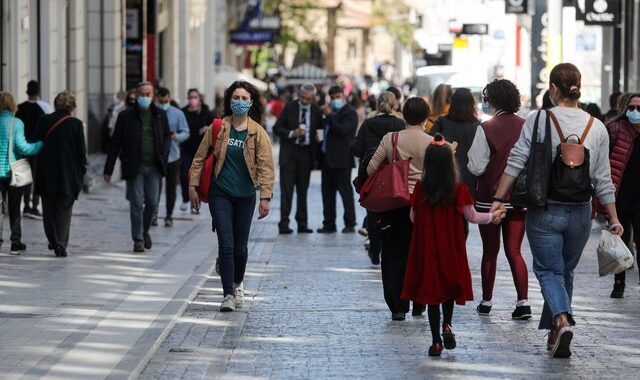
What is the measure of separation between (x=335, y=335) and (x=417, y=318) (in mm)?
1112

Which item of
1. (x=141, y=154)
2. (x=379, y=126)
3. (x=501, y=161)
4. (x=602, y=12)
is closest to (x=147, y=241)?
(x=141, y=154)

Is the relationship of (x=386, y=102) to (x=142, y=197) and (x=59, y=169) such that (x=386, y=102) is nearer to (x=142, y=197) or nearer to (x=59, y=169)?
(x=142, y=197)

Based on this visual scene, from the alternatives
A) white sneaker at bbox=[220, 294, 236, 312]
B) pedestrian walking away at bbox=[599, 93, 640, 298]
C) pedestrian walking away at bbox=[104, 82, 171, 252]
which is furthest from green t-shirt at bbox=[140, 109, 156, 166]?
pedestrian walking away at bbox=[599, 93, 640, 298]

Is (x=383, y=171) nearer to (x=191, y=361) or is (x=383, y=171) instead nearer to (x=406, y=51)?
(x=191, y=361)

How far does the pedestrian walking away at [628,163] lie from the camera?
13.7 metres

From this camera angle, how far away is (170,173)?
840 inches

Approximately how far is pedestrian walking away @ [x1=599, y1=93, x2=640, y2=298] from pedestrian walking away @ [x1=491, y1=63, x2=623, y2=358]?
3519mm

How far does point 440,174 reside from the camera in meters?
10.3

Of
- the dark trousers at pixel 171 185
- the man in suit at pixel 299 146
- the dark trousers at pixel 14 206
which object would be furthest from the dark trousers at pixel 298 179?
the dark trousers at pixel 14 206

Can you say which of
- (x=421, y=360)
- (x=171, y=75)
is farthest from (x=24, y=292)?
(x=171, y=75)

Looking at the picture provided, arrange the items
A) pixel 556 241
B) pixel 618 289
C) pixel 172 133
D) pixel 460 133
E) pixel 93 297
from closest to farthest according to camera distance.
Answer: pixel 556 241, pixel 93 297, pixel 618 289, pixel 460 133, pixel 172 133

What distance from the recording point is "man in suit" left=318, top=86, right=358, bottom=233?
20172mm

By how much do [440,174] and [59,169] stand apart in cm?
697

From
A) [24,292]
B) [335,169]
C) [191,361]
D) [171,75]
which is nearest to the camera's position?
[191,361]
